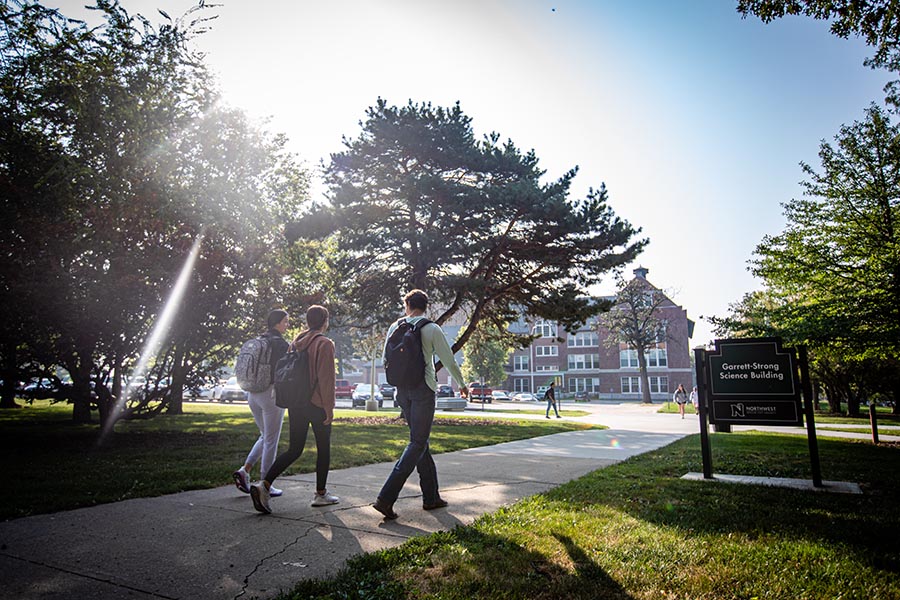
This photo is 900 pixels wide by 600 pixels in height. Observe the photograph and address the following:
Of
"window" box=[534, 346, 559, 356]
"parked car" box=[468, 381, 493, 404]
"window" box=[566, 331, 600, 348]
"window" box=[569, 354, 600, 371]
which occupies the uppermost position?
"window" box=[566, 331, 600, 348]

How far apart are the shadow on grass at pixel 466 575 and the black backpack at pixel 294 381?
6.18ft

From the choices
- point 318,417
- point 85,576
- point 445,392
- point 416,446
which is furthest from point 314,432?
point 445,392

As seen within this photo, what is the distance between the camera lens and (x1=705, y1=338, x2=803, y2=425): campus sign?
21.2 ft

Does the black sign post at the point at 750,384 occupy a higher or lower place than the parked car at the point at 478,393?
higher

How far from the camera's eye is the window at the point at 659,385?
63.6 m

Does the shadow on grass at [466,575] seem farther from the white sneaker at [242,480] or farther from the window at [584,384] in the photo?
the window at [584,384]

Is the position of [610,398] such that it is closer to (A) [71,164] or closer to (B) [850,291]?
(B) [850,291]

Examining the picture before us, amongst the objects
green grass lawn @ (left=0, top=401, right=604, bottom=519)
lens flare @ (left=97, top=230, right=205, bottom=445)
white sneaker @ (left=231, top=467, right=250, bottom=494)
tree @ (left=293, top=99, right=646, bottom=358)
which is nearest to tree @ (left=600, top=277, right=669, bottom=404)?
tree @ (left=293, top=99, right=646, bottom=358)

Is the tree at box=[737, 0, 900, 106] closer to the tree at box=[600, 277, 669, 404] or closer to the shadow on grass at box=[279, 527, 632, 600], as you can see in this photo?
the shadow on grass at box=[279, 527, 632, 600]

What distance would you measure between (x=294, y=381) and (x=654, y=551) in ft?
10.7

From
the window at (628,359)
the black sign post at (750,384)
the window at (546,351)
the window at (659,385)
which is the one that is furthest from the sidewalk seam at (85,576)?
the window at (546,351)

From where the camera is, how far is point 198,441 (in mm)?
10391

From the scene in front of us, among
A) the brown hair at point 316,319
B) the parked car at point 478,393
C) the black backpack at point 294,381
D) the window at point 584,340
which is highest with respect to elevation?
the window at point 584,340

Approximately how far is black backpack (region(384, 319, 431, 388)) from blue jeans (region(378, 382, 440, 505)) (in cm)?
9
